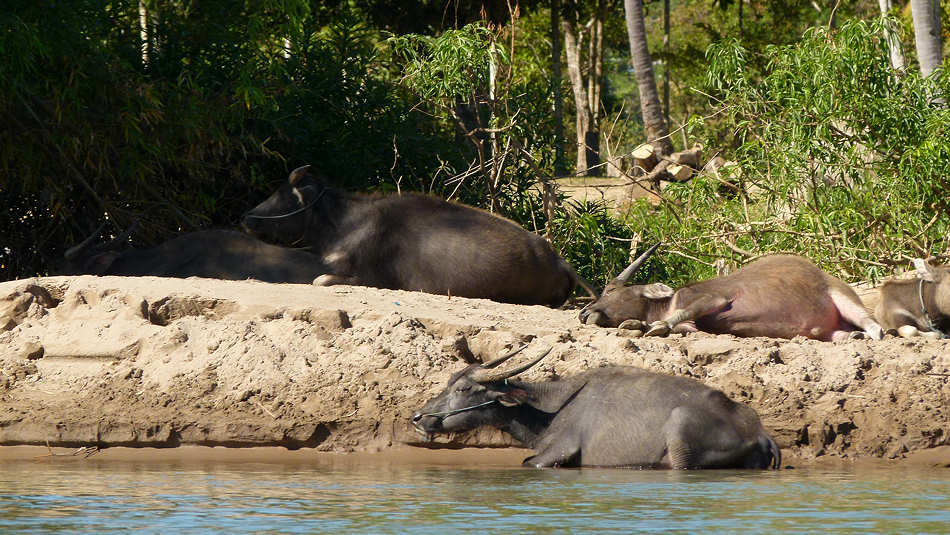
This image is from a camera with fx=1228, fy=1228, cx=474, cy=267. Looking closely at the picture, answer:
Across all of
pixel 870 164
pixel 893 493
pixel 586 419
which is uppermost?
pixel 870 164

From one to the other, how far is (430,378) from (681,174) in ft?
43.4

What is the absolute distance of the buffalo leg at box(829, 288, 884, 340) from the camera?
911cm

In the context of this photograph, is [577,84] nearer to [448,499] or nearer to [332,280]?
[332,280]

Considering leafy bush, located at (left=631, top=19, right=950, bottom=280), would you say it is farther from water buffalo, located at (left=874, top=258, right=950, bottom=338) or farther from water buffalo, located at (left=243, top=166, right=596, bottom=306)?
water buffalo, located at (left=243, top=166, right=596, bottom=306)

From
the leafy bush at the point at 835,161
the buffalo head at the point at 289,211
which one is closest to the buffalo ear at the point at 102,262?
the buffalo head at the point at 289,211

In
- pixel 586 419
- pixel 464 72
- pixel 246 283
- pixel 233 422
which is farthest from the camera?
pixel 464 72

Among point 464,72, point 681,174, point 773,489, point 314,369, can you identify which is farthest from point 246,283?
point 681,174

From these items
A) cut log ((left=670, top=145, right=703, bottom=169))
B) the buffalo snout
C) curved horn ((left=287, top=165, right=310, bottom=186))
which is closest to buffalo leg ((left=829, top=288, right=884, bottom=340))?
the buffalo snout

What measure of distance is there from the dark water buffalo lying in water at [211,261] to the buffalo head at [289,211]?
15.2 inches

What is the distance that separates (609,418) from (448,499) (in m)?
1.75

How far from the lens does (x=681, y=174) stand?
67.3 feet

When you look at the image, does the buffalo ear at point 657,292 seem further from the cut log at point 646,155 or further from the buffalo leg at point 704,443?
the cut log at point 646,155

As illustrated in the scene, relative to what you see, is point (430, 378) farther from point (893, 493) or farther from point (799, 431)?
point (893, 493)

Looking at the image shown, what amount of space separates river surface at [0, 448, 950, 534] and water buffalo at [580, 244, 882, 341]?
2197mm
